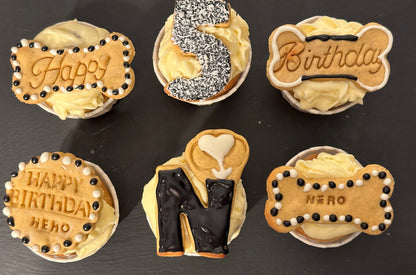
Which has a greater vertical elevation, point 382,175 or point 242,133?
point 382,175

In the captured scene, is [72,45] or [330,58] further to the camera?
[72,45]

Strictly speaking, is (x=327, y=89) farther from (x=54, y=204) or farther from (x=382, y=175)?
(x=54, y=204)

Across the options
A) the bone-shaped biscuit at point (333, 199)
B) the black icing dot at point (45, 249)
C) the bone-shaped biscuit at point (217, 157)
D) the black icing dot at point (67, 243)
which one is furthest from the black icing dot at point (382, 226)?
the black icing dot at point (45, 249)

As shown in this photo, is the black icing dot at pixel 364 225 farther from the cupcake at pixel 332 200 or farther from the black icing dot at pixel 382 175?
the black icing dot at pixel 382 175

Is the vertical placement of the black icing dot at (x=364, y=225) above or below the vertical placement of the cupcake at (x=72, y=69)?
below

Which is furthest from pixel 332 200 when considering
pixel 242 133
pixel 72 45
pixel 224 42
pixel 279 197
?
pixel 72 45

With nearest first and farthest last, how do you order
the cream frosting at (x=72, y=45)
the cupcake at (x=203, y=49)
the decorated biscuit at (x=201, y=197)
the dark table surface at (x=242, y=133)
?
1. the decorated biscuit at (x=201, y=197)
2. the cupcake at (x=203, y=49)
3. the cream frosting at (x=72, y=45)
4. the dark table surface at (x=242, y=133)

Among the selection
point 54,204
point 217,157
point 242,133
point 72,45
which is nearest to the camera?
point 217,157
